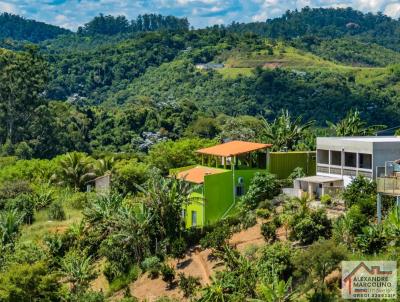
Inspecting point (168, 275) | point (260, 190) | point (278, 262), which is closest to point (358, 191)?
point (260, 190)

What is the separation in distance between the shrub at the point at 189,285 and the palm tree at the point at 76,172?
18.0 metres

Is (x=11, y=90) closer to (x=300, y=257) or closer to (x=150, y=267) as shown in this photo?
(x=150, y=267)

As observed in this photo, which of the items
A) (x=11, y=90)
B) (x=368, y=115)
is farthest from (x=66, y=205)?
(x=368, y=115)

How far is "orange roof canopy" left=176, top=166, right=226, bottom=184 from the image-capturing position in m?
34.3

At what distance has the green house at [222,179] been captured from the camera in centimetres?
3369

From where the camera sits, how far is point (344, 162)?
32906 millimetres

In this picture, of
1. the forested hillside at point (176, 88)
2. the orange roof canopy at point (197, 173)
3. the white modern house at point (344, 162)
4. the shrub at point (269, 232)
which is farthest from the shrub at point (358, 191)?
the forested hillside at point (176, 88)

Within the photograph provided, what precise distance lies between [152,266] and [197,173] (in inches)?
259

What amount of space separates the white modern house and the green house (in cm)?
281

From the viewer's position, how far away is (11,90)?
6481cm

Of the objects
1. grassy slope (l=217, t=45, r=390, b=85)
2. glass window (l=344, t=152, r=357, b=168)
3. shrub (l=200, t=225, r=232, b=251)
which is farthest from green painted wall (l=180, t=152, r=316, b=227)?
grassy slope (l=217, t=45, r=390, b=85)

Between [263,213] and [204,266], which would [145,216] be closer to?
[204,266]

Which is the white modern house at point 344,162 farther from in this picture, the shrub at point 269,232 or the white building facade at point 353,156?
the shrub at point 269,232

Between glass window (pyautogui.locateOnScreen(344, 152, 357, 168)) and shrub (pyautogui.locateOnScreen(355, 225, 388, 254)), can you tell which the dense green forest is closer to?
shrub (pyautogui.locateOnScreen(355, 225, 388, 254))
